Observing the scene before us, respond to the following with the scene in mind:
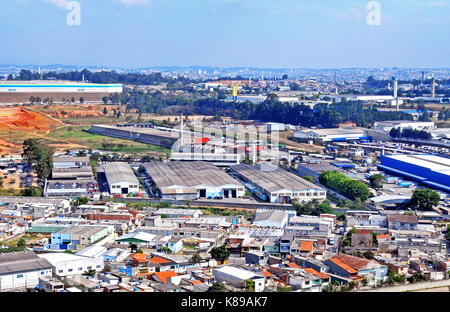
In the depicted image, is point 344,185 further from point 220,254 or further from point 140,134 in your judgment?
point 140,134

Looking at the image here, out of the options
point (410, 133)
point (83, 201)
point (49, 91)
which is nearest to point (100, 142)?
point (83, 201)

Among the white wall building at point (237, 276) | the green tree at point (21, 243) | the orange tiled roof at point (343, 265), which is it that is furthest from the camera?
the green tree at point (21, 243)

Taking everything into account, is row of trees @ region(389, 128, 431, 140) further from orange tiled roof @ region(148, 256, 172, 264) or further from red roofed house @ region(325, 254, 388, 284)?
orange tiled roof @ region(148, 256, 172, 264)

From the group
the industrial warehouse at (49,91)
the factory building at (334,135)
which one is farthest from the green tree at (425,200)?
the industrial warehouse at (49,91)

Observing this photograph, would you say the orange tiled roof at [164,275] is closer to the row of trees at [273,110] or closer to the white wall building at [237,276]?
the white wall building at [237,276]

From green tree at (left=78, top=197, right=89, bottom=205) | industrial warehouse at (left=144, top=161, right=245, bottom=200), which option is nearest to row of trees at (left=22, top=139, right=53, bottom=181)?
industrial warehouse at (left=144, top=161, right=245, bottom=200)
